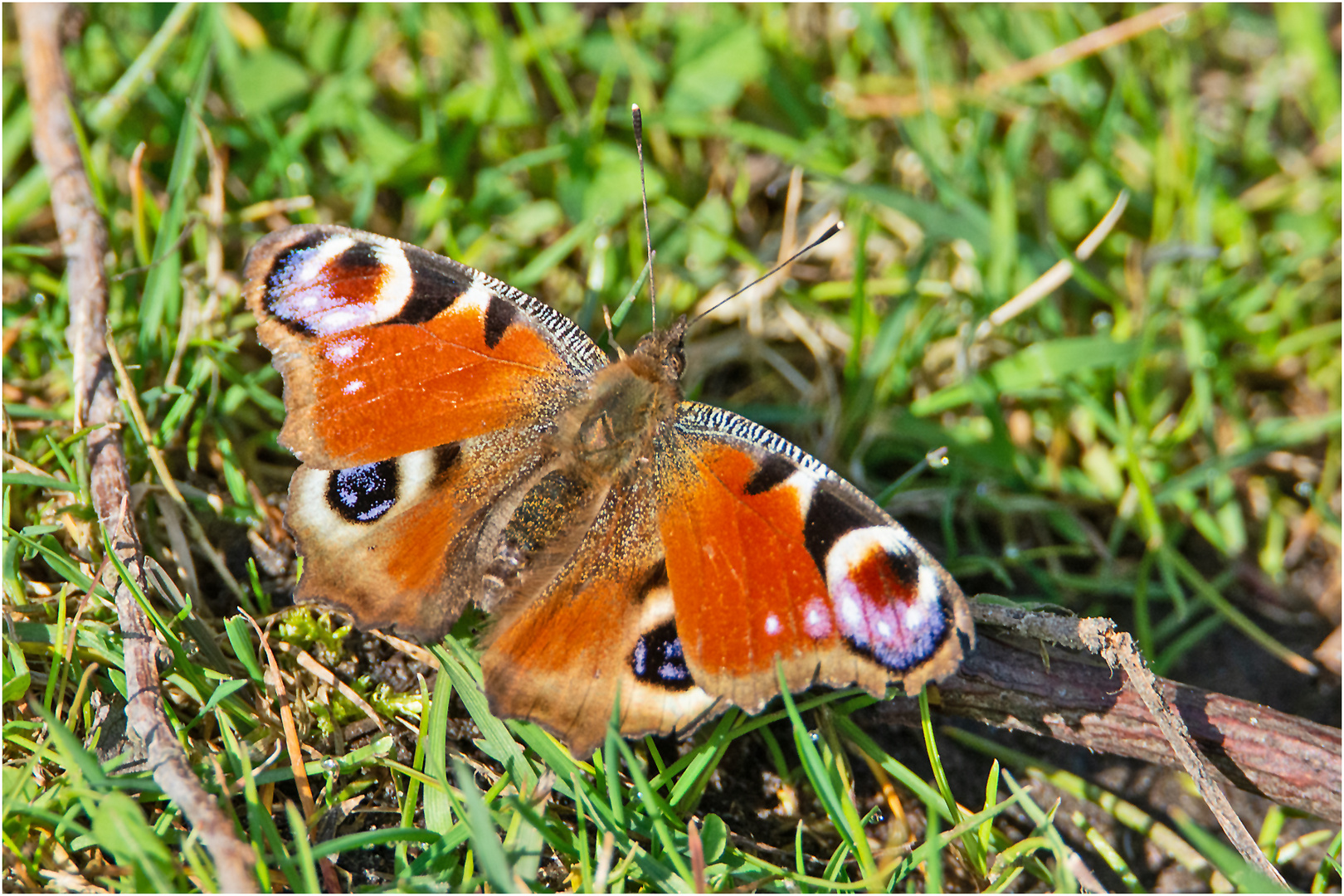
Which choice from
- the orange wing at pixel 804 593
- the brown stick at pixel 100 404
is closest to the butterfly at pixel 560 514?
the orange wing at pixel 804 593

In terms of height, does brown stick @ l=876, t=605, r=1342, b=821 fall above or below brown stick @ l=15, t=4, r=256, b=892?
below

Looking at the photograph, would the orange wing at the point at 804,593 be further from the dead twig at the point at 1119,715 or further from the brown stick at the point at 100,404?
the brown stick at the point at 100,404

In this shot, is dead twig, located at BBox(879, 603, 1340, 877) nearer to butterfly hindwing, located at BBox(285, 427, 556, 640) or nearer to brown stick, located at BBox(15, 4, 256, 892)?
butterfly hindwing, located at BBox(285, 427, 556, 640)

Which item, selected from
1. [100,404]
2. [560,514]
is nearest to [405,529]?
[560,514]

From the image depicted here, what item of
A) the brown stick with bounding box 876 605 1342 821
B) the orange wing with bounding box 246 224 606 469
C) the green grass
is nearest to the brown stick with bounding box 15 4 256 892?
the green grass

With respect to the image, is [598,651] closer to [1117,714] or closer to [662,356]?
[662,356]

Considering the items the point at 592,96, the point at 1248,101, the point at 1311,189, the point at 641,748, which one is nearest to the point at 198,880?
the point at 641,748
